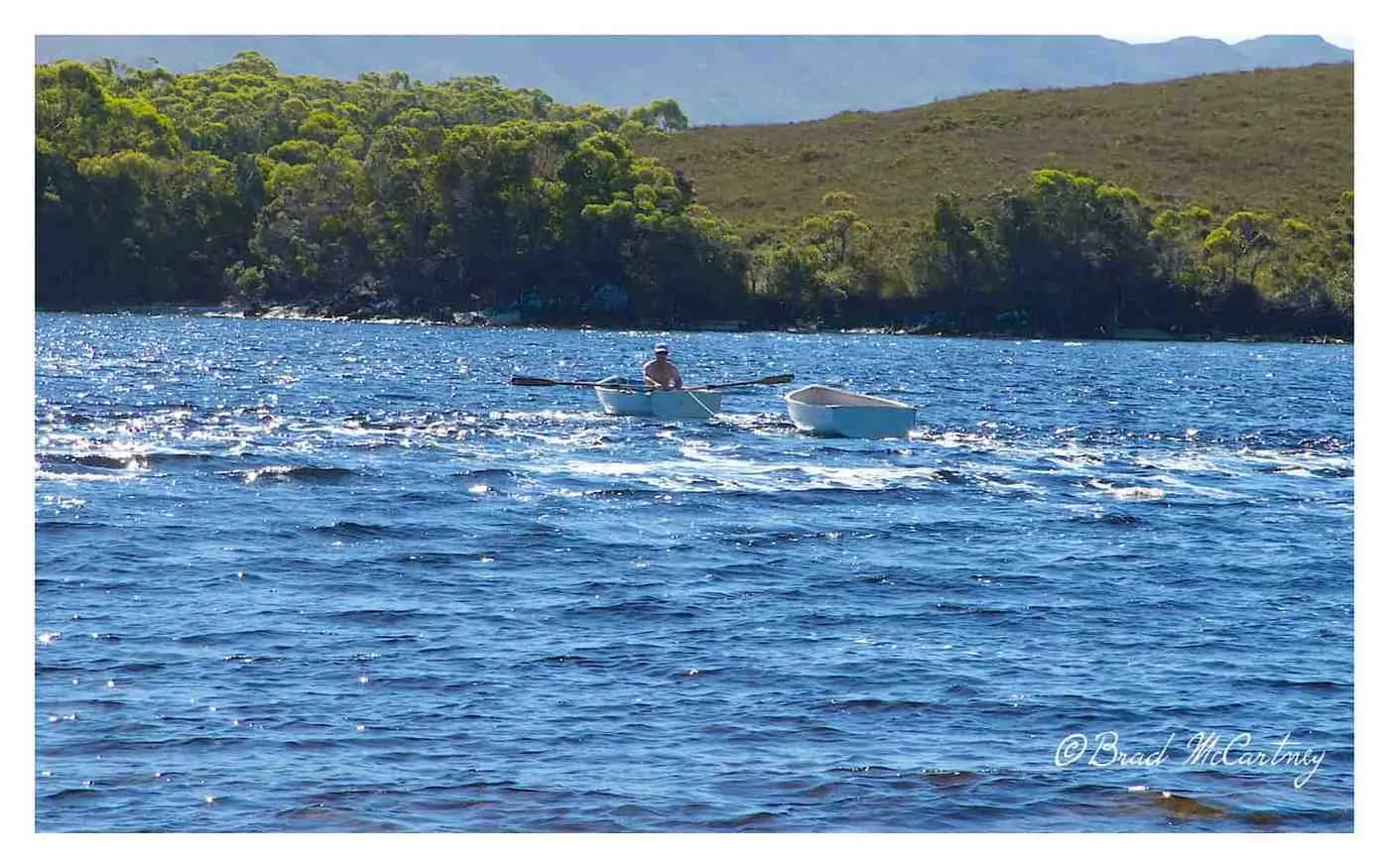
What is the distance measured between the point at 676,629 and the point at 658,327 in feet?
324

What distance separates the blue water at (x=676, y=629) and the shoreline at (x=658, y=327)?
73.9 meters

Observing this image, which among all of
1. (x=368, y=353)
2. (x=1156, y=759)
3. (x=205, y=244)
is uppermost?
(x=205, y=244)

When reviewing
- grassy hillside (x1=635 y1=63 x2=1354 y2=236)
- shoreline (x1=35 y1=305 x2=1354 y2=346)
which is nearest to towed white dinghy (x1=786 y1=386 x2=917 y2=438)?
shoreline (x1=35 y1=305 x2=1354 y2=346)

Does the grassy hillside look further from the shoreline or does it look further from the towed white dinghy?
the towed white dinghy

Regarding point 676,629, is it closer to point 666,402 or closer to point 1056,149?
point 666,402

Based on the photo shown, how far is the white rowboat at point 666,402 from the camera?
46.6m

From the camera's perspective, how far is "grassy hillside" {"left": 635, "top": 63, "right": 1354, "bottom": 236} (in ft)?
469

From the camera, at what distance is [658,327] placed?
12031 cm

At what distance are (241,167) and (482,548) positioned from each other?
11734cm

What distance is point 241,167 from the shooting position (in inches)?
5443

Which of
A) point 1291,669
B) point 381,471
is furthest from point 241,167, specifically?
point 1291,669

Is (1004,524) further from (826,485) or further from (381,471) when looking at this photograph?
(381,471)

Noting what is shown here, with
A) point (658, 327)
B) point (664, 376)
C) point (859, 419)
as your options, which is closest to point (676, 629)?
point (859, 419)

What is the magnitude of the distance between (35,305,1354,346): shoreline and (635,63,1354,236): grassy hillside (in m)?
17.4
